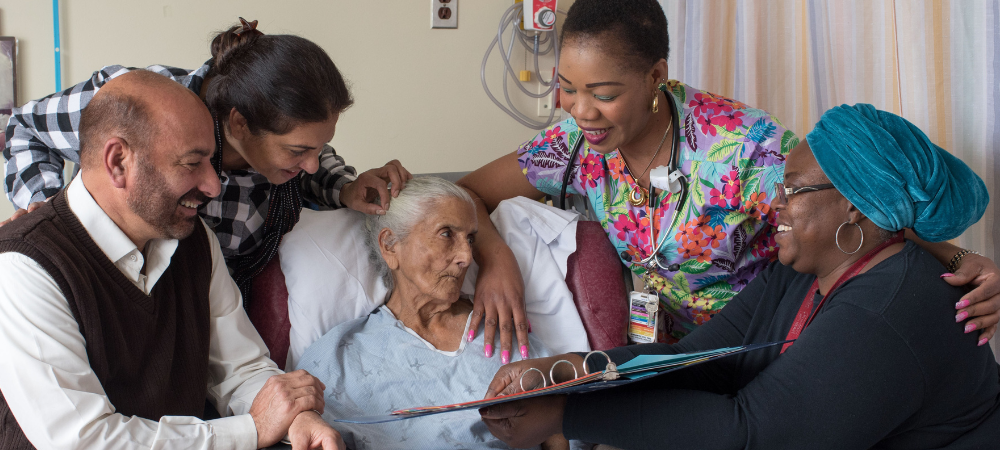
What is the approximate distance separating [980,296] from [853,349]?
0.31m

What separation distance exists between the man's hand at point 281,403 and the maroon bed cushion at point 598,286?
89 centimetres

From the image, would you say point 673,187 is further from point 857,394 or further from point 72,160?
point 72,160

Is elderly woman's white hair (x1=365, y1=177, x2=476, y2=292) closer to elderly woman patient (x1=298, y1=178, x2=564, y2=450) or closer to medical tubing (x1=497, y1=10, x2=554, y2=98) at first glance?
elderly woman patient (x1=298, y1=178, x2=564, y2=450)

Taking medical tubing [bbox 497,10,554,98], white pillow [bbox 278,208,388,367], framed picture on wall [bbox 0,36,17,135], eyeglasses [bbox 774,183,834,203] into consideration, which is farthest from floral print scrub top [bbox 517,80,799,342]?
framed picture on wall [bbox 0,36,17,135]

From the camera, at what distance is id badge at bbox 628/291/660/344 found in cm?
206

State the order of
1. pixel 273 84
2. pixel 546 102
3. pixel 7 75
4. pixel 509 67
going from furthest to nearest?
pixel 546 102 → pixel 509 67 → pixel 7 75 → pixel 273 84

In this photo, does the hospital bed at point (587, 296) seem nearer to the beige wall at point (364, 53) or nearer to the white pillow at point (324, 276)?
the white pillow at point (324, 276)

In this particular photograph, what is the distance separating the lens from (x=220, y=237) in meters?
1.90

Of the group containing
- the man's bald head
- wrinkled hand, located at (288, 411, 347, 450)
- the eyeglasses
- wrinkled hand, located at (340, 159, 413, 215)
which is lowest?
wrinkled hand, located at (288, 411, 347, 450)

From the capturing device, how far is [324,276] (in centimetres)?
209

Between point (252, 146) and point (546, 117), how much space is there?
2.04 metres

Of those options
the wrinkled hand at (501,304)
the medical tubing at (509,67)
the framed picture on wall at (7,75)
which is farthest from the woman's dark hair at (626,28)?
the framed picture on wall at (7,75)

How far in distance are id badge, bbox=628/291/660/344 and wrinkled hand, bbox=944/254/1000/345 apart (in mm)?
815

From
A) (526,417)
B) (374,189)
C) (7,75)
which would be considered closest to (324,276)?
(374,189)
